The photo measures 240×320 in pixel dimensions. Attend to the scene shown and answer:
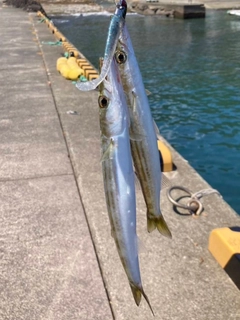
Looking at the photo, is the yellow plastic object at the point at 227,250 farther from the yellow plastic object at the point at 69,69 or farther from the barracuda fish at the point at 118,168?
the yellow plastic object at the point at 69,69

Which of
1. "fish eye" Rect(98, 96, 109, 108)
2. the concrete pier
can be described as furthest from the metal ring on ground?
"fish eye" Rect(98, 96, 109, 108)

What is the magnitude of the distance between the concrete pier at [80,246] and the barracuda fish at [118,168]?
15cm

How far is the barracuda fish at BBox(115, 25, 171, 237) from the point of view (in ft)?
5.84

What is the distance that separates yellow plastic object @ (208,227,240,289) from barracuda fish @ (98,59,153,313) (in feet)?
8.01

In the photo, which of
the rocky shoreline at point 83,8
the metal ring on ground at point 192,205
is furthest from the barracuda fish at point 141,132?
the rocky shoreline at point 83,8

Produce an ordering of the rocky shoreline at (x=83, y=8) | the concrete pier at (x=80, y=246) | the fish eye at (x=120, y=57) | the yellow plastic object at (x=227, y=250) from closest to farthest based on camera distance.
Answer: the fish eye at (x=120, y=57), the concrete pier at (x=80, y=246), the yellow plastic object at (x=227, y=250), the rocky shoreline at (x=83, y=8)

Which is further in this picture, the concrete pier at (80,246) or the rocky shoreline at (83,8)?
the rocky shoreline at (83,8)

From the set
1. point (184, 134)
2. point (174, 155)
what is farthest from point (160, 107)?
point (174, 155)

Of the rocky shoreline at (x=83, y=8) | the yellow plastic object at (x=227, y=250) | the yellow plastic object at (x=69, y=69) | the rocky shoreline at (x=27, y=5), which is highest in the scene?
the yellow plastic object at (x=227, y=250)

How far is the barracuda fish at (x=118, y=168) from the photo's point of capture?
1773mm

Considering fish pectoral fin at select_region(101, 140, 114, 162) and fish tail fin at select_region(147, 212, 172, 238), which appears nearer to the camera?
fish pectoral fin at select_region(101, 140, 114, 162)

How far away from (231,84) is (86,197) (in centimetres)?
1390

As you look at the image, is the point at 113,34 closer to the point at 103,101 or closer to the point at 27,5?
the point at 103,101

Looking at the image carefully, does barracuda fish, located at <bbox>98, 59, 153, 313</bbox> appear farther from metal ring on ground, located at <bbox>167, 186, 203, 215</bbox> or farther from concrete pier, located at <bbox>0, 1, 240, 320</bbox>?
metal ring on ground, located at <bbox>167, 186, 203, 215</bbox>
